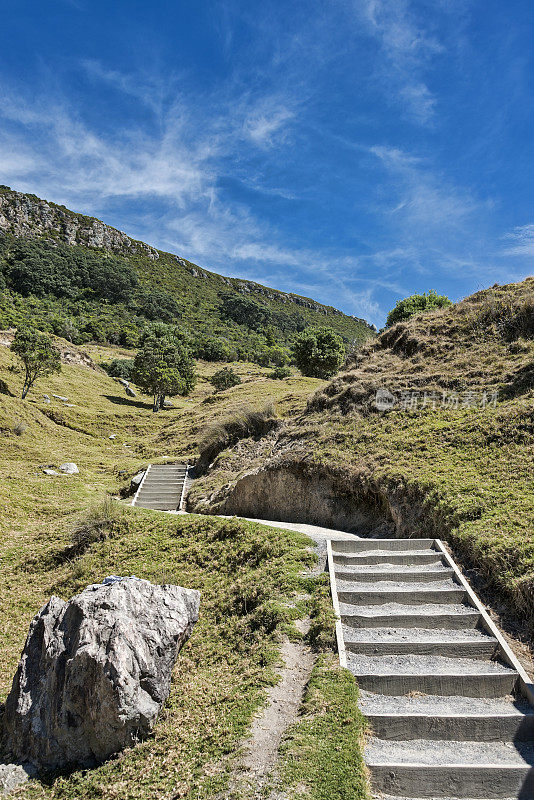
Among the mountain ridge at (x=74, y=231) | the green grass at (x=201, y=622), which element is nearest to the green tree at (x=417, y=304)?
the green grass at (x=201, y=622)

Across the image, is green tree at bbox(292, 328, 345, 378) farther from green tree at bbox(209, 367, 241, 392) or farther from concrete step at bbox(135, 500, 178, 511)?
concrete step at bbox(135, 500, 178, 511)

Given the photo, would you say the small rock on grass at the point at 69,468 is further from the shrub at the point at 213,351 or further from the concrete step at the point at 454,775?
the shrub at the point at 213,351

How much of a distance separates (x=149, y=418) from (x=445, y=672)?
98.0ft

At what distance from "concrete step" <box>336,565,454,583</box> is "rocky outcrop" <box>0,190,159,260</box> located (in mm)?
107468

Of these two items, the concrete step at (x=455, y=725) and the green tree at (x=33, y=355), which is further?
the green tree at (x=33, y=355)

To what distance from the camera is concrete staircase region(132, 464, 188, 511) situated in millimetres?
14977

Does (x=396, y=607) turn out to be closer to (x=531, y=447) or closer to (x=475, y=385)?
(x=531, y=447)

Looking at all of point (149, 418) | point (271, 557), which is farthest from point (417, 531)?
point (149, 418)

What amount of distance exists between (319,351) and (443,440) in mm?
30328

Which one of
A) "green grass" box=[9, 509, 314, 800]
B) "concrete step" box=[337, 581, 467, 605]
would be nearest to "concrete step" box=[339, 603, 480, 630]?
"concrete step" box=[337, 581, 467, 605]

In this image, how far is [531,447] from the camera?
8305 millimetres

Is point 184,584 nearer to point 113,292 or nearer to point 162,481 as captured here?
point 162,481

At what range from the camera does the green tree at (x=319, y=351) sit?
39.7 meters
